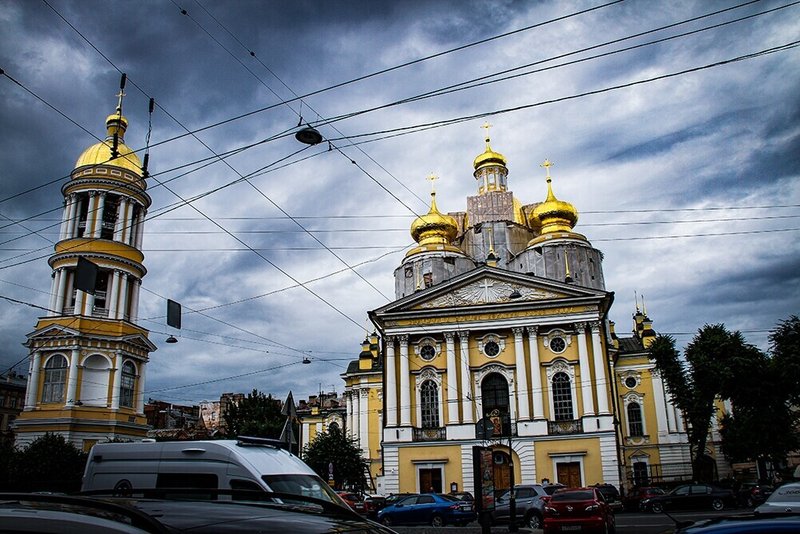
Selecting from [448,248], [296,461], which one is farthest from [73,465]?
[448,248]

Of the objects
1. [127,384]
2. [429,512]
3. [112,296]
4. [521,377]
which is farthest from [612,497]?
[112,296]

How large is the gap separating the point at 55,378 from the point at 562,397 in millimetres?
30347

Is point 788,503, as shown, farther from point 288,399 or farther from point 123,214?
point 123,214

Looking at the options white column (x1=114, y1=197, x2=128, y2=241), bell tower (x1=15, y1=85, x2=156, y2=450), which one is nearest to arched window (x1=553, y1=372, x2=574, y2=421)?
bell tower (x1=15, y1=85, x2=156, y2=450)

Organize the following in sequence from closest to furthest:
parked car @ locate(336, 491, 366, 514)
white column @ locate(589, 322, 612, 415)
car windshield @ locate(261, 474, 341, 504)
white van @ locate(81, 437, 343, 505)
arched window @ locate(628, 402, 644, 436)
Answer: white van @ locate(81, 437, 343, 505), car windshield @ locate(261, 474, 341, 504), parked car @ locate(336, 491, 366, 514), white column @ locate(589, 322, 612, 415), arched window @ locate(628, 402, 644, 436)

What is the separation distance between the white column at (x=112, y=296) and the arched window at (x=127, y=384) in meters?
3.19

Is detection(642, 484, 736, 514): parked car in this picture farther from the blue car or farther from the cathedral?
Result: the blue car

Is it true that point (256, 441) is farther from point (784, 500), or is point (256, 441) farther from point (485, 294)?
point (485, 294)

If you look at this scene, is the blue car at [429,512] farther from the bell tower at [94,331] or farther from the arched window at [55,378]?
the arched window at [55,378]

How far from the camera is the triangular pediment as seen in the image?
1711 inches

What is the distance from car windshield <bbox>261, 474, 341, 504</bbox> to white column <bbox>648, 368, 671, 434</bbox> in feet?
144

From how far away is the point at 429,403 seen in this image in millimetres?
44375

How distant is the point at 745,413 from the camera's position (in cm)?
3803

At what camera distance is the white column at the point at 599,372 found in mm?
41156
